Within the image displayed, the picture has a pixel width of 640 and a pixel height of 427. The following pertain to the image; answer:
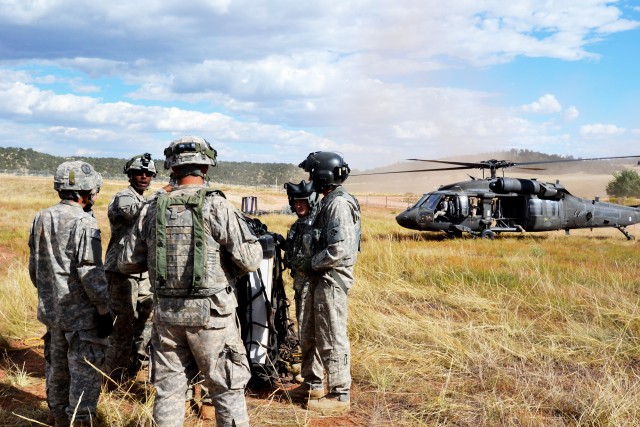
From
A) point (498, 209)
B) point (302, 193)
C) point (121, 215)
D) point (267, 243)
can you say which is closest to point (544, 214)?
point (498, 209)

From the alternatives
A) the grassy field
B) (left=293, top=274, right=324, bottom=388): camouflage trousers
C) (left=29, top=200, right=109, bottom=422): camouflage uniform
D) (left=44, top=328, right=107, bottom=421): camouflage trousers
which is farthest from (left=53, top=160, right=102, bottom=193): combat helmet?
(left=293, top=274, right=324, bottom=388): camouflage trousers

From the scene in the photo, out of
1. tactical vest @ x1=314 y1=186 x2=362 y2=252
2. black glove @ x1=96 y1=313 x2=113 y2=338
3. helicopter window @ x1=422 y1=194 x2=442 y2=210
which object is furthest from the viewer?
helicopter window @ x1=422 y1=194 x2=442 y2=210

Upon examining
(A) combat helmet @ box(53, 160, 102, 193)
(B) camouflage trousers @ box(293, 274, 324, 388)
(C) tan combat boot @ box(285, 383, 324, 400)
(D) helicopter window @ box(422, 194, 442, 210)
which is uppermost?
(A) combat helmet @ box(53, 160, 102, 193)

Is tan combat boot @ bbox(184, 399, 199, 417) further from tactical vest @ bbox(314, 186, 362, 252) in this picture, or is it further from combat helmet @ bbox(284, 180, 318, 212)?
combat helmet @ bbox(284, 180, 318, 212)

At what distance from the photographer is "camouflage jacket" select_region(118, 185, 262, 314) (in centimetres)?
306

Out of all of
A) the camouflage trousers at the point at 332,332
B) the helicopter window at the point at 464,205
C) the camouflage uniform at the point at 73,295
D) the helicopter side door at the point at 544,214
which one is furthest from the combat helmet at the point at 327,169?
the helicopter side door at the point at 544,214

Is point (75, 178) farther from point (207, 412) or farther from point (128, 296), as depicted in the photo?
point (207, 412)

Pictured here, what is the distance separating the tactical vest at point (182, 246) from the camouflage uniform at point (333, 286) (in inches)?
51.7

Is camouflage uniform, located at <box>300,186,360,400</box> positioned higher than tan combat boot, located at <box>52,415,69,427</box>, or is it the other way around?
camouflage uniform, located at <box>300,186,360,400</box>

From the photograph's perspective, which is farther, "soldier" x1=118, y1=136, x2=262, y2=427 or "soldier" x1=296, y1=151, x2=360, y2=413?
"soldier" x1=296, y1=151, x2=360, y2=413

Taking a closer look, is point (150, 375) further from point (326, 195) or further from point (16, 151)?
point (16, 151)

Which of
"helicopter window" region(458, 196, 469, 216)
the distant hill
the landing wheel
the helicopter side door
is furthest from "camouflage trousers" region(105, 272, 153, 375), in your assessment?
the distant hill

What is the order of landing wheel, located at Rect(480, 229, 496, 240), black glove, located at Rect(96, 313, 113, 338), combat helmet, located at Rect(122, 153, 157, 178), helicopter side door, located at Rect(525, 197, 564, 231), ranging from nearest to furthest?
black glove, located at Rect(96, 313, 113, 338)
combat helmet, located at Rect(122, 153, 157, 178)
landing wheel, located at Rect(480, 229, 496, 240)
helicopter side door, located at Rect(525, 197, 564, 231)

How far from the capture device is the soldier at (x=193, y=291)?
3.03 m
